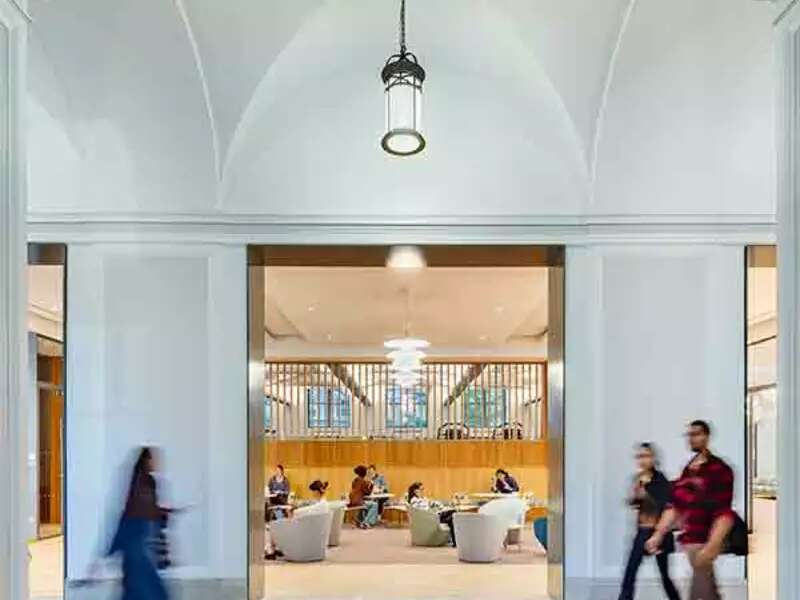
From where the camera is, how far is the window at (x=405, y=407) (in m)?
20.1

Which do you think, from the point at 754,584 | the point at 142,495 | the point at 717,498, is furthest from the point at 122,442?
the point at 754,584

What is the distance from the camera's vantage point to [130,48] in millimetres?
6664

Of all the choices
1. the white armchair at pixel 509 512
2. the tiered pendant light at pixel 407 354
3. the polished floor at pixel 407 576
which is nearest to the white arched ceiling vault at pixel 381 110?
the polished floor at pixel 407 576

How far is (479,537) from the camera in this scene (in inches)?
439

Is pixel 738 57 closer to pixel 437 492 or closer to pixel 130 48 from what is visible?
pixel 130 48

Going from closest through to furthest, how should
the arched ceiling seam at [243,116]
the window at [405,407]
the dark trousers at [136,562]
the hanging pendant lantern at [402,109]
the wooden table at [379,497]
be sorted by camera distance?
the hanging pendant lantern at [402,109] → the dark trousers at [136,562] → the arched ceiling seam at [243,116] → the wooden table at [379,497] → the window at [405,407]

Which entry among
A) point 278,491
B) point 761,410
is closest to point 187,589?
point 278,491

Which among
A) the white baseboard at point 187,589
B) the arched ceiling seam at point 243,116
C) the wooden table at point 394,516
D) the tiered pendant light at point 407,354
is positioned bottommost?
the wooden table at point 394,516

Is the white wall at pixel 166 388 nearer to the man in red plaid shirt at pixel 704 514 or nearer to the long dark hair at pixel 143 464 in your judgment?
the long dark hair at pixel 143 464

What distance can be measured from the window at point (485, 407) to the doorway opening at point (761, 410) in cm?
617

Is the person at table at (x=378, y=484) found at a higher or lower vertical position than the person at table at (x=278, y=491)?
lower

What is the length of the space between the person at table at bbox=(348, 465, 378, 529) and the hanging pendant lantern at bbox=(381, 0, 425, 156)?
10874 mm

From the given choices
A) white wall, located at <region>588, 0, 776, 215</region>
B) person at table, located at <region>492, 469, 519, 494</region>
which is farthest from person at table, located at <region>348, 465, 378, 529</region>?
white wall, located at <region>588, 0, 776, 215</region>

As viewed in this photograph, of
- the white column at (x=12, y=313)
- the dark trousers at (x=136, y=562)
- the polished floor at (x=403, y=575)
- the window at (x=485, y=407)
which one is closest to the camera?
the white column at (x=12, y=313)
